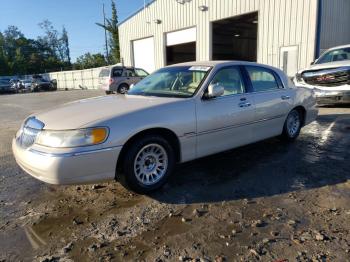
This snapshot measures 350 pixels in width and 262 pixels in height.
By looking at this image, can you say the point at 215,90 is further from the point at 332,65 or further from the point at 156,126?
the point at 332,65

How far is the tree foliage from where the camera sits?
227ft

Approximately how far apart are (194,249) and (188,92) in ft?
7.12

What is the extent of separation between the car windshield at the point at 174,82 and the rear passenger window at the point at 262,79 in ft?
2.86

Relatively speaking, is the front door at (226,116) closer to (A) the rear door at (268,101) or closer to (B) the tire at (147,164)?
(A) the rear door at (268,101)

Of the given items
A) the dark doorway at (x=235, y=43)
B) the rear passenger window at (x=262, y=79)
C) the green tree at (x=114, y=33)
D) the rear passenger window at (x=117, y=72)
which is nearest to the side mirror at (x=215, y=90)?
the rear passenger window at (x=262, y=79)

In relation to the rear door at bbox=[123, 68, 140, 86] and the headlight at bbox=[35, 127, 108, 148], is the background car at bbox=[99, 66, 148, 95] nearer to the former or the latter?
the rear door at bbox=[123, 68, 140, 86]

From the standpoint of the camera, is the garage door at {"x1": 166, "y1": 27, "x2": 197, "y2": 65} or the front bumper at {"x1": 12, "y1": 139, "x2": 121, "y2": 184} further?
the garage door at {"x1": 166, "y1": 27, "x2": 197, "y2": 65}

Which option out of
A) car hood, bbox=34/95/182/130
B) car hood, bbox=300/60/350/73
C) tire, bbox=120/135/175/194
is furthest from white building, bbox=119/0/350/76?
tire, bbox=120/135/175/194

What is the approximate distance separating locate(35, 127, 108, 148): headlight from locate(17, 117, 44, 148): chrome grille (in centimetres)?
24

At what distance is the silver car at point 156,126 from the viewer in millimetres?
3291

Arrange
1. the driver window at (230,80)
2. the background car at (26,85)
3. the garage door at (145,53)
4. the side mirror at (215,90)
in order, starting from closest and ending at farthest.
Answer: the side mirror at (215,90)
the driver window at (230,80)
the garage door at (145,53)
the background car at (26,85)

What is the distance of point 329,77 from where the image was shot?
30.8 ft

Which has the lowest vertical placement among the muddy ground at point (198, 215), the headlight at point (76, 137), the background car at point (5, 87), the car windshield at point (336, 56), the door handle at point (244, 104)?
the muddy ground at point (198, 215)

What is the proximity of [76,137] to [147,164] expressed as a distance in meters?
0.94
